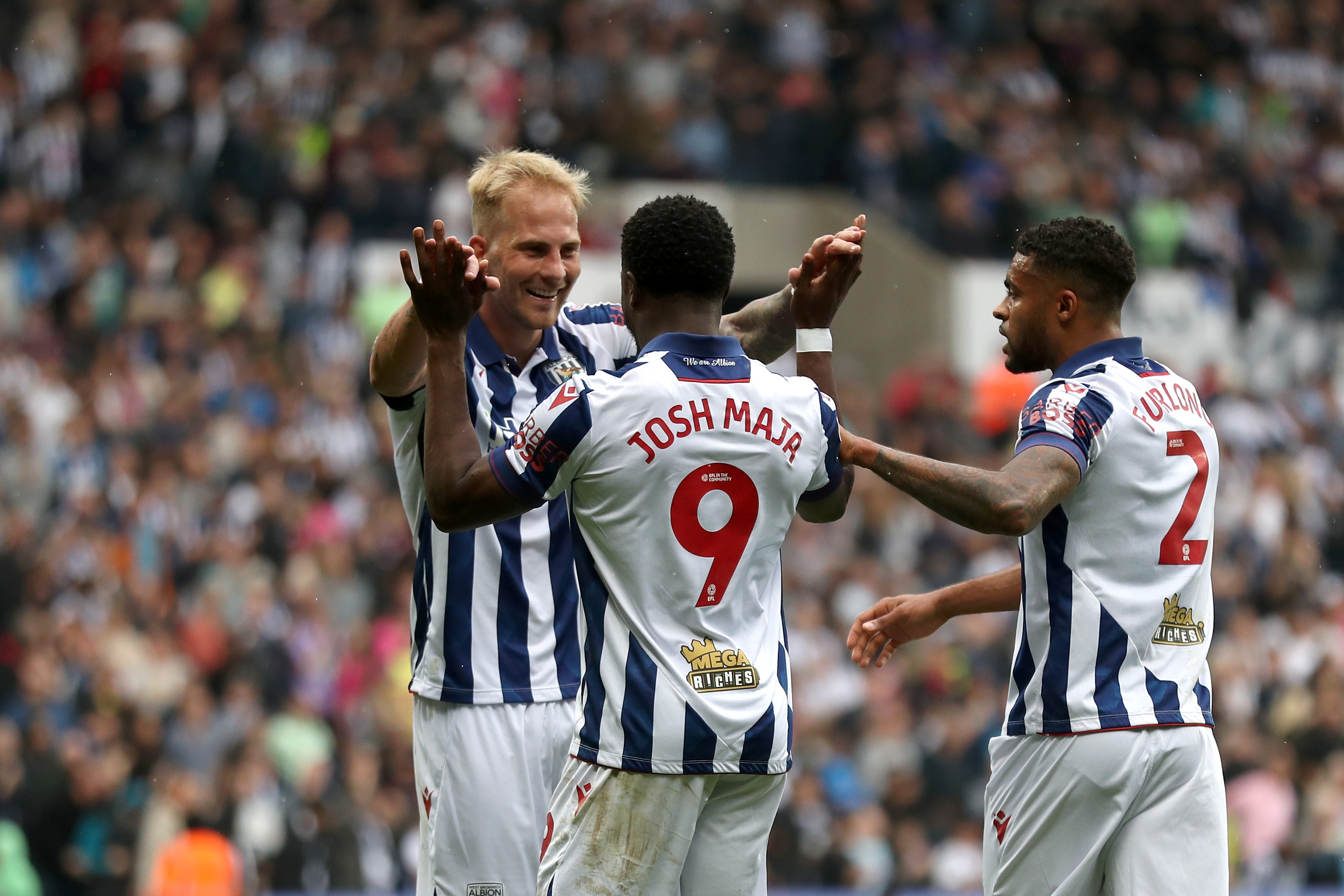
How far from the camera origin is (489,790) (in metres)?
4.79

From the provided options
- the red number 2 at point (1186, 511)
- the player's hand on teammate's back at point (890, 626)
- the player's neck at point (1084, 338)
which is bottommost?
the player's hand on teammate's back at point (890, 626)

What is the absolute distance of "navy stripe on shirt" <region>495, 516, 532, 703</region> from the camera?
486cm

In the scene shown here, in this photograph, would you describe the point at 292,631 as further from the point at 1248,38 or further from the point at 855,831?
the point at 1248,38

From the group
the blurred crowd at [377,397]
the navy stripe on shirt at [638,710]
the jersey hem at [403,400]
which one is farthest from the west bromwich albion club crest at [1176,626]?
the blurred crowd at [377,397]

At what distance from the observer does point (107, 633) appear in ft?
37.9

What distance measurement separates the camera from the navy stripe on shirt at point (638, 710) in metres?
3.93

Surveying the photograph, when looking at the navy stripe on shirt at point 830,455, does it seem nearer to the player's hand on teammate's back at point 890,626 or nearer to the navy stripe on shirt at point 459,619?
the player's hand on teammate's back at point 890,626

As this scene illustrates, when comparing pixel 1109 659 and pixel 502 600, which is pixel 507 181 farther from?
pixel 1109 659

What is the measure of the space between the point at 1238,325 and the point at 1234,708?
17.2ft

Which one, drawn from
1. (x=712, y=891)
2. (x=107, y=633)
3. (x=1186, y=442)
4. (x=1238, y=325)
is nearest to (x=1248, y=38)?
(x=1238, y=325)

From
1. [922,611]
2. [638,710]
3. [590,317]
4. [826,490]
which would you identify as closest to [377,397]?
[590,317]

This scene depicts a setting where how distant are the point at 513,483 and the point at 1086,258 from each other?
5.65ft

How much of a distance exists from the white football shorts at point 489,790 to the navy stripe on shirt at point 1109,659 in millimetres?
1509

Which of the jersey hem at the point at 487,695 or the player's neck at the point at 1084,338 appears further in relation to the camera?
the jersey hem at the point at 487,695
